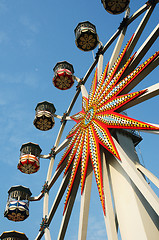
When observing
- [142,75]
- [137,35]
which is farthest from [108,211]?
[137,35]

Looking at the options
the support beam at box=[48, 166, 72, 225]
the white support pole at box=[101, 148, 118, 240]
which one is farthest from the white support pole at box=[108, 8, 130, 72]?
the support beam at box=[48, 166, 72, 225]

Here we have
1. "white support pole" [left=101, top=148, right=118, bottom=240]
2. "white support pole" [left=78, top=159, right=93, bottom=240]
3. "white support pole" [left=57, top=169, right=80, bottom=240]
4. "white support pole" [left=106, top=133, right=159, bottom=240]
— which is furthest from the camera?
"white support pole" [left=57, top=169, right=80, bottom=240]

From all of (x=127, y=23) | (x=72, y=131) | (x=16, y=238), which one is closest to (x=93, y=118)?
(x=72, y=131)

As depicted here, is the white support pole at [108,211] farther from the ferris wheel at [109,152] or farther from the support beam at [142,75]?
the support beam at [142,75]

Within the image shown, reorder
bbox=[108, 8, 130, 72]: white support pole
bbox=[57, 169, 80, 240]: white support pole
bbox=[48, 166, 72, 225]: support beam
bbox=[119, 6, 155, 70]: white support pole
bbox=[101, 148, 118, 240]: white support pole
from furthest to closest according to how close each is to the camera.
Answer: bbox=[108, 8, 130, 72]: white support pole, bbox=[48, 166, 72, 225]: support beam, bbox=[119, 6, 155, 70]: white support pole, bbox=[57, 169, 80, 240]: white support pole, bbox=[101, 148, 118, 240]: white support pole

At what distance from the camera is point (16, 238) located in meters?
14.6

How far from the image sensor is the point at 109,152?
10016mm

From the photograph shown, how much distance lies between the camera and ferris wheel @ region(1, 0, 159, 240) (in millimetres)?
8055

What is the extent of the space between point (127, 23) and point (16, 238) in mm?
12589

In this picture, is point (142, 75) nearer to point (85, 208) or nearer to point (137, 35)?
point (137, 35)

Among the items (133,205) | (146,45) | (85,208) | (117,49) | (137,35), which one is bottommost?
(133,205)

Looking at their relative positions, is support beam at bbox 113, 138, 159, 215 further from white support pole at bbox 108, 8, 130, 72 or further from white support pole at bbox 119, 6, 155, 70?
white support pole at bbox 108, 8, 130, 72

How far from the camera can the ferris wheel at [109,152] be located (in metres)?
8.05

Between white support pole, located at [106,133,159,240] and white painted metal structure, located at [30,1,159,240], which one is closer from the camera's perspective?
white support pole, located at [106,133,159,240]
